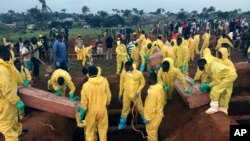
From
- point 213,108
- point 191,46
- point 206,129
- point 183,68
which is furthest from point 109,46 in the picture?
point 206,129

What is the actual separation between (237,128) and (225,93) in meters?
1.79

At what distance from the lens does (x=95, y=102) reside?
818 cm

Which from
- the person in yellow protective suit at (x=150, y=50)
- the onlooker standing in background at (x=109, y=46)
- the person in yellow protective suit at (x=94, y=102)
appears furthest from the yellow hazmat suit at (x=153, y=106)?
the onlooker standing in background at (x=109, y=46)

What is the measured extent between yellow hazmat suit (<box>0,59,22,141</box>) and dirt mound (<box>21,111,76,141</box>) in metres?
1.11

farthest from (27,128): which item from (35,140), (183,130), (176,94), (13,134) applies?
(176,94)

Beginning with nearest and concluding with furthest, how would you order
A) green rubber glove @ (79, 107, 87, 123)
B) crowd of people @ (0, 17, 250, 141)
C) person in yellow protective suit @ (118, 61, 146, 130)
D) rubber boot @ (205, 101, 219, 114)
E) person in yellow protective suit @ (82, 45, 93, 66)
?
crowd of people @ (0, 17, 250, 141) < green rubber glove @ (79, 107, 87, 123) < rubber boot @ (205, 101, 219, 114) < person in yellow protective suit @ (118, 61, 146, 130) < person in yellow protective suit @ (82, 45, 93, 66)

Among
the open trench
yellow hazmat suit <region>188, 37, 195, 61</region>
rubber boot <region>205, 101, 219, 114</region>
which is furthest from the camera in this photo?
yellow hazmat suit <region>188, 37, 195, 61</region>

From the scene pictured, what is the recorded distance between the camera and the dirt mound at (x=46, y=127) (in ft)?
29.8

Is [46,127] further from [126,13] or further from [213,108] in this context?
[126,13]

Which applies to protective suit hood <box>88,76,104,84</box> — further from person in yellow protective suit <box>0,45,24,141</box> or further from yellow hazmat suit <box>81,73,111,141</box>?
person in yellow protective suit <box>0,45,24,141</box>

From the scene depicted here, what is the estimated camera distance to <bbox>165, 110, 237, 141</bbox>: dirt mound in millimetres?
7871

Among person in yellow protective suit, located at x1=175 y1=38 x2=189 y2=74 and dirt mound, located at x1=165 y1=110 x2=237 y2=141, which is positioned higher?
person in yellow protective suit, located at x1=175 y1=38 x2=189 y2=74

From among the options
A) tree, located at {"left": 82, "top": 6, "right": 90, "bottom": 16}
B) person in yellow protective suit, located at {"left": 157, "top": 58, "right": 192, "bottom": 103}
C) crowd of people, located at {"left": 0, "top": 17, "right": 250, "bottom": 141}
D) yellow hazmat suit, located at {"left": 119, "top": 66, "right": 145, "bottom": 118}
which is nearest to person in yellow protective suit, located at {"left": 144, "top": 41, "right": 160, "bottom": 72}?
crowd of people, located at {"left": 0, "top": 17, "right": 250, "bottom": 141}

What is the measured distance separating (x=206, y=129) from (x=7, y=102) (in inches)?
179
